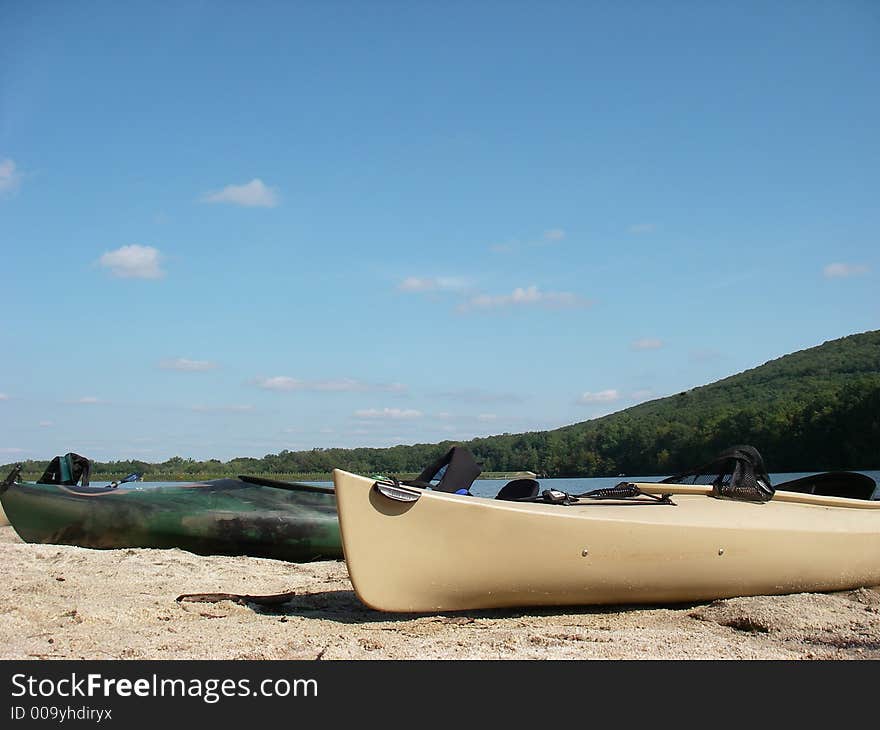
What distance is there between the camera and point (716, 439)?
4653cm

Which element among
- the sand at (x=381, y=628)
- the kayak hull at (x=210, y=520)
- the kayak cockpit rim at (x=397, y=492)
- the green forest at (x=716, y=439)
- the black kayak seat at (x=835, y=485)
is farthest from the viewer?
the green forest at (x=716, y=439)

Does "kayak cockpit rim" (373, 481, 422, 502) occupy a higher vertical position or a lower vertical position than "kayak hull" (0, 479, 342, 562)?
higher

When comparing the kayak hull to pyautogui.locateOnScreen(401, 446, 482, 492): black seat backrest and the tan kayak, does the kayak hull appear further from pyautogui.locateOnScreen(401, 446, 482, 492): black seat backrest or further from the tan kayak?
the tan kayak

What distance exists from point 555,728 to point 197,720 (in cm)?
119

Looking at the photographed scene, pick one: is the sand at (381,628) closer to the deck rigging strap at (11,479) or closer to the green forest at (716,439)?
the deck rigging strap at (11,479)

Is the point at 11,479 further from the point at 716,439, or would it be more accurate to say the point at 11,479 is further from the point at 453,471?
the point at 716,439

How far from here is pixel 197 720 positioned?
9.30 ft

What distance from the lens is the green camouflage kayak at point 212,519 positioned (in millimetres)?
7707

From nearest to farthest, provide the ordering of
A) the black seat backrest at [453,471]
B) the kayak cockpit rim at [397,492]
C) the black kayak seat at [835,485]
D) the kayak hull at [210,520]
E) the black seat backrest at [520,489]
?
the kayak cockpit rim at [397,492], the black seat backrest at [453,471], the black seat backrest at [520,489], the black kayak seat at [835,485], the kayak hull at [210,520]

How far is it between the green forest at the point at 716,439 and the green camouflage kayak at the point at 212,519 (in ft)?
75.7

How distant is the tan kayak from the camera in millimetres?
4309

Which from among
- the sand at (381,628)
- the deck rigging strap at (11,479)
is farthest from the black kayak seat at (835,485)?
the deck rigging strap at (11,479)

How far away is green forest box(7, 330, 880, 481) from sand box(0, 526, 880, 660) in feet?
85.0

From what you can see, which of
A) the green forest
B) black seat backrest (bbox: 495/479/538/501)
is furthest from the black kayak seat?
the green forest
